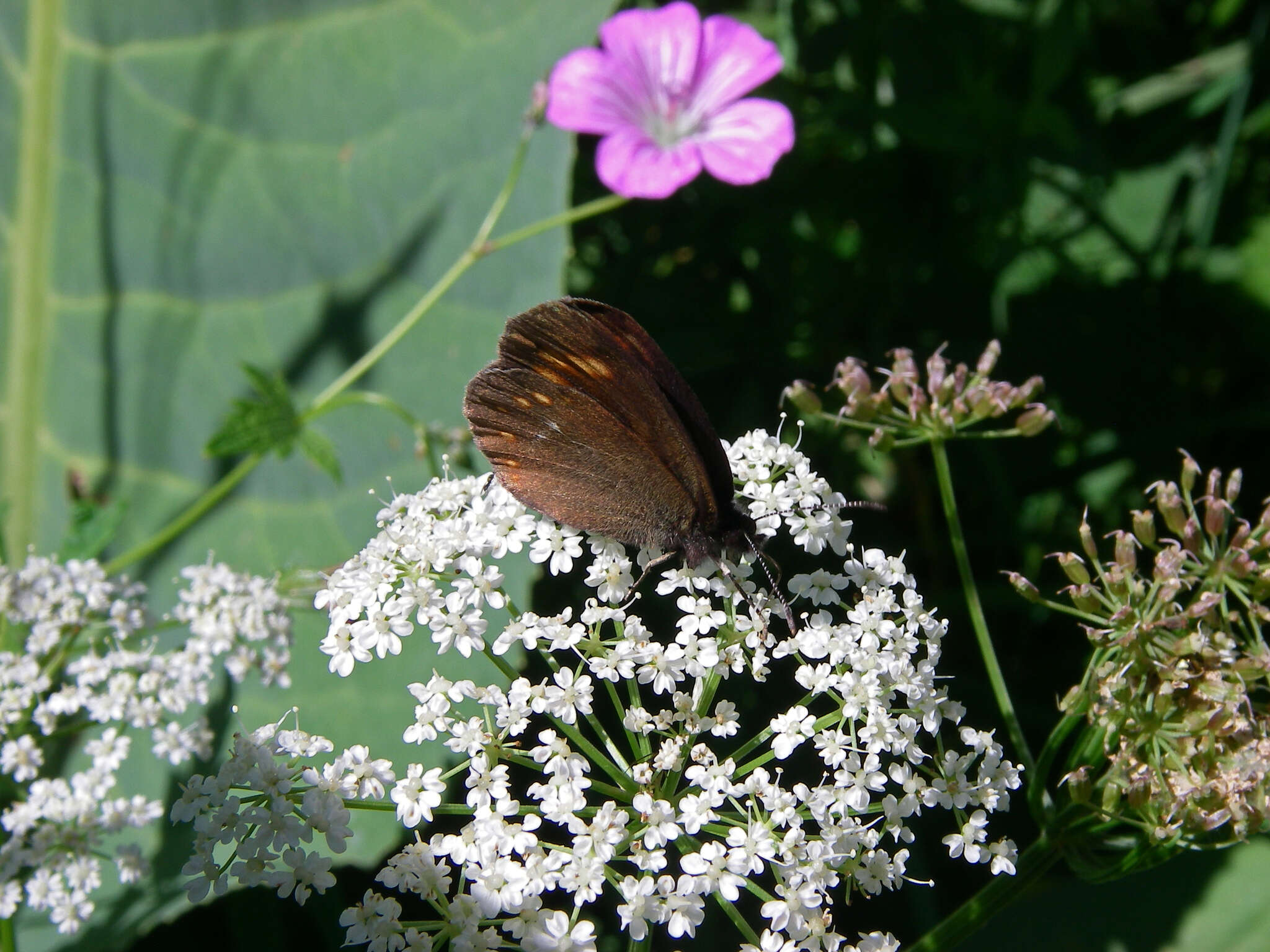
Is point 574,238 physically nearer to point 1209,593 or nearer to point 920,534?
point 920,534

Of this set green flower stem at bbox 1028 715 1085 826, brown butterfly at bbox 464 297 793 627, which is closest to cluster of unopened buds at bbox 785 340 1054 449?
brown butterfly at bbox 464 297 793 627

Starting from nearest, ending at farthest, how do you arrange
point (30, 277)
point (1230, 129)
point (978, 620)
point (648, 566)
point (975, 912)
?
point (975, 912) → point (648, 566) → point (978, 620) → point (1230, 129) → point (30, 277)

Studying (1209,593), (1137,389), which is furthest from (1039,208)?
(1209,593)

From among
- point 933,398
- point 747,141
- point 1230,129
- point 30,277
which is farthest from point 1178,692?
point 30,277

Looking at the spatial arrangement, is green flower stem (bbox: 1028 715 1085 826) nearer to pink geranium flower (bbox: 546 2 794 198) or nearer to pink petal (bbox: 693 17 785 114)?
pink geranium flower (bbox: 546 2 794 198)

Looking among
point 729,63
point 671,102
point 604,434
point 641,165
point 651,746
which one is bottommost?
point 651,746

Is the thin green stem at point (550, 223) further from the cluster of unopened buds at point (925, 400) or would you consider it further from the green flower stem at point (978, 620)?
the green flower stem at point (978, 620)

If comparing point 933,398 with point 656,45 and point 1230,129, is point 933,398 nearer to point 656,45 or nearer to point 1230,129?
point 656,45
